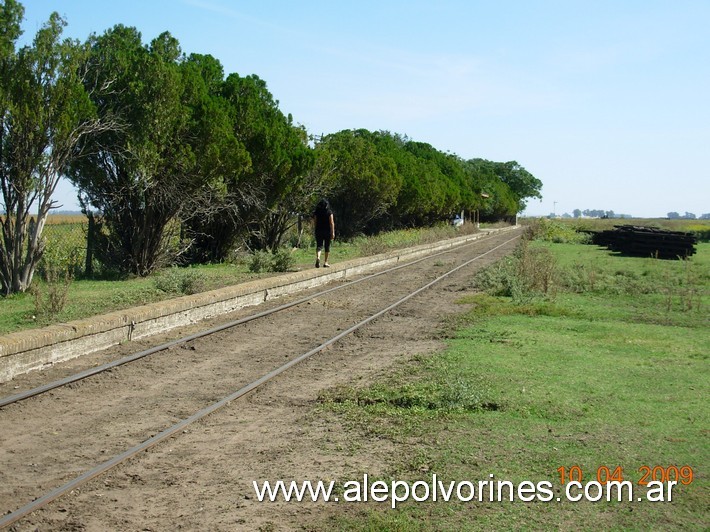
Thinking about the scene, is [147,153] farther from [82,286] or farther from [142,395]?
[142,395]

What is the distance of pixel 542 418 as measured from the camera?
22.9 ft

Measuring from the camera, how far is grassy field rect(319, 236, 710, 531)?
15.9 ft

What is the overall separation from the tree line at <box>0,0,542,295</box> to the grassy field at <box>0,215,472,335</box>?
0.83 meters

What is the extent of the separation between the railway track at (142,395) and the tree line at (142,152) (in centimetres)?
517

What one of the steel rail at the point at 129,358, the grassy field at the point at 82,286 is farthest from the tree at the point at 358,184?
the steel rail at the point at 129,358

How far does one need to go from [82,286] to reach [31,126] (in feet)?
11.4

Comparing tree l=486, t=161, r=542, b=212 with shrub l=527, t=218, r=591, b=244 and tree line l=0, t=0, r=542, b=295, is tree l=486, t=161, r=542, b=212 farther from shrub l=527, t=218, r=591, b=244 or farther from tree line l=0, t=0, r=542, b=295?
tree line l=0, t=0, r=542, b=295

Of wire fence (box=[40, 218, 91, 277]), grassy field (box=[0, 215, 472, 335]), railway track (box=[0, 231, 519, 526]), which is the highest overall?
wire fence (box=[40, 218, 91, 277])

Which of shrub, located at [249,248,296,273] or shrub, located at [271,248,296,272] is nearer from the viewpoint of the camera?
shrub, located at [249,248,296,273]

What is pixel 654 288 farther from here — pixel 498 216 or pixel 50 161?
pixel 498 216

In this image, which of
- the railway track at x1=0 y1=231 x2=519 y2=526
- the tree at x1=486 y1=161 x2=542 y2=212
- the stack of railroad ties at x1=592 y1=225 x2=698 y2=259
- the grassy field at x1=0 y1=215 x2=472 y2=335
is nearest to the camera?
the railway track at x1=0 y1=231 x2=519 y2=526

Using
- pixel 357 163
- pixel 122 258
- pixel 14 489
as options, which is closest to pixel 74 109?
pixel 122 258

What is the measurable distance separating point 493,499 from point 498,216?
110326 mm
